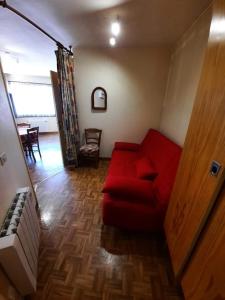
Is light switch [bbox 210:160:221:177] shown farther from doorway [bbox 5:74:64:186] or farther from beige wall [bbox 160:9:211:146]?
doorway [bbox 5:74:64:186]

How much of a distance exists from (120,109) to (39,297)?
312cm

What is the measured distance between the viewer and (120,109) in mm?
3307

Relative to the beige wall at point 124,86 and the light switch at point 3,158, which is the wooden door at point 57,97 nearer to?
the beige wall at point 124,86

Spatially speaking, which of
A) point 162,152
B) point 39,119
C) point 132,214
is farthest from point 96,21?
point 39,119

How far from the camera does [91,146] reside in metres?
3.33

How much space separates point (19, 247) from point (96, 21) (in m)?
2.62

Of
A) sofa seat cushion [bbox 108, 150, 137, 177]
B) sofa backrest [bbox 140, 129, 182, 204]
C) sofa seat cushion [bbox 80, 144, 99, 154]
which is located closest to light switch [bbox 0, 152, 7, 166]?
sofa seat cushion [bbox 108, 150, 137, 177]

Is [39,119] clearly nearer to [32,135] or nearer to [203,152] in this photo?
[32,135]

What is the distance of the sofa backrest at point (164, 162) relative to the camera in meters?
1.55

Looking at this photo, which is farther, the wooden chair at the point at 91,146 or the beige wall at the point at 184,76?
the wooden chair at the point at 91,146

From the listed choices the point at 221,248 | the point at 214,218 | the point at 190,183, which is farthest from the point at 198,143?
the point at 221,248

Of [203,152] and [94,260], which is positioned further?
[94,260]

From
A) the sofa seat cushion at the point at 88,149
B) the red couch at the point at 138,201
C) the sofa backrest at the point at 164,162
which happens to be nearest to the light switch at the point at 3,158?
the red couch at the point at 138,201

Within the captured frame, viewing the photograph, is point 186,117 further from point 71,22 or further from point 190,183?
point 71,22
